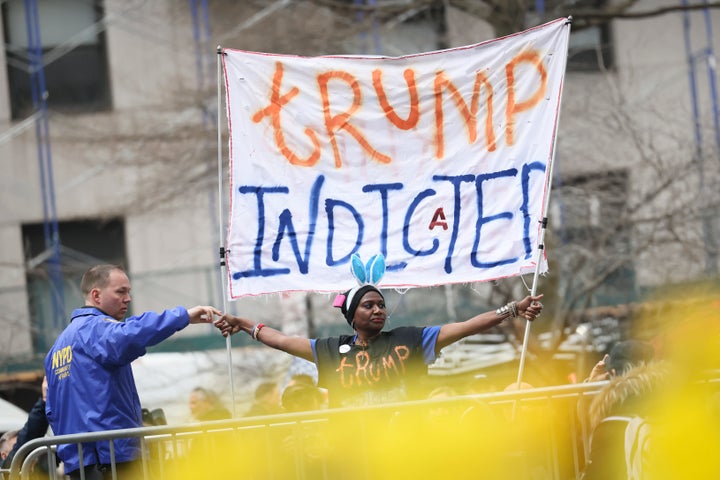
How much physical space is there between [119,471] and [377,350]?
1456 millimetres

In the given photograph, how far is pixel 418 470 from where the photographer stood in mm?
5906

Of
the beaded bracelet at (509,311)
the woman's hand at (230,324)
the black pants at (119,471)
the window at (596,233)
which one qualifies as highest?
the window at (596,233)

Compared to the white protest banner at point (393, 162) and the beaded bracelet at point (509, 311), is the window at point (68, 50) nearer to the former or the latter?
the white protest banner at point (393, 162)

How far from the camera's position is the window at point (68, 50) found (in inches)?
727

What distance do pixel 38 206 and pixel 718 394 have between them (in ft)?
46.7

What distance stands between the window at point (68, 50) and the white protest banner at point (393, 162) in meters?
11.4

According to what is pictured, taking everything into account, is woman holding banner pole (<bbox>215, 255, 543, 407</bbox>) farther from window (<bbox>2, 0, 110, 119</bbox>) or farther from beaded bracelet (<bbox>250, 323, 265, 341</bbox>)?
window (<bbox>2, 0, 110, 119</bbox>)

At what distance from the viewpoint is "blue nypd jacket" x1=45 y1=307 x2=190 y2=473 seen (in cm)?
634

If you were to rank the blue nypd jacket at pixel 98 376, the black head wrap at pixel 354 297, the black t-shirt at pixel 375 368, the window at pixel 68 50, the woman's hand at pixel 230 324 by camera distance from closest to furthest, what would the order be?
1. the blue nypd jacket at pixel 98 376
2. the black t-shirt at pixel 375 368
3. the black head wrap at pixel 354 297
4. the woman's hand at pixel 230 324
5. the window at pixel 68 50

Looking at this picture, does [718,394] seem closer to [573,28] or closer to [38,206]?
[573,28]

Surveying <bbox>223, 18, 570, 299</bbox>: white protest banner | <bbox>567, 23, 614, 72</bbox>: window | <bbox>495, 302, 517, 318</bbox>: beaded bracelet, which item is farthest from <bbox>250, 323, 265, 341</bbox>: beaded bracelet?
<bbox>567, 23, 614, 72</bbox>: window

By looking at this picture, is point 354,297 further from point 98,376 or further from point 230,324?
point 98,376

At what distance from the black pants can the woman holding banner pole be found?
1054 millimetres

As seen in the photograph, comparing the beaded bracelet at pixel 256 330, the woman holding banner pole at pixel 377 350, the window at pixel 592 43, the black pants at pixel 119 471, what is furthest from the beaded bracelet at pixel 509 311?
the window at pixel 592 43
